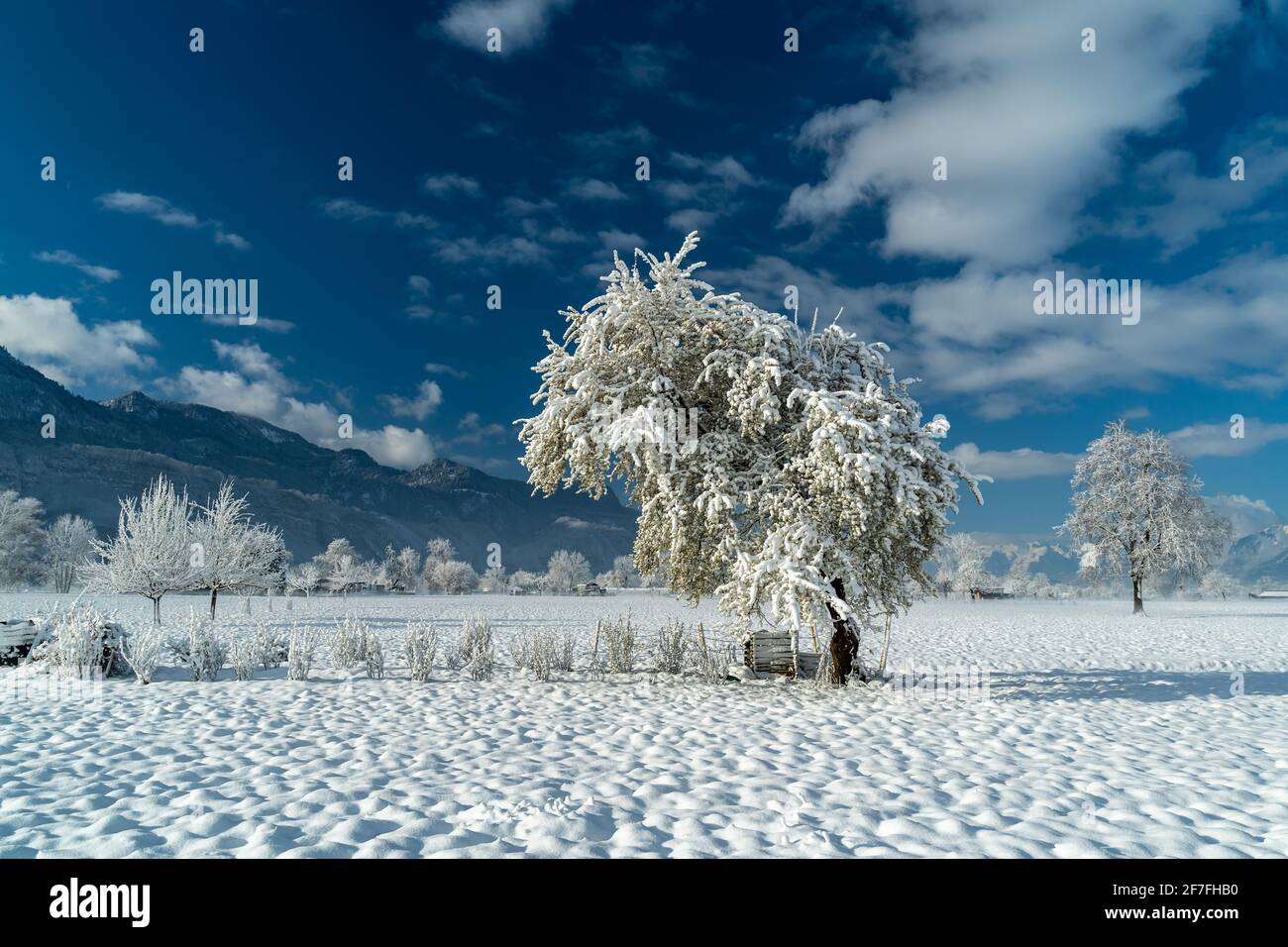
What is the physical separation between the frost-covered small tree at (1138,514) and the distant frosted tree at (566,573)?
76.7m

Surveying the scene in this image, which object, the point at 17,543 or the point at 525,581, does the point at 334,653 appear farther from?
the point at 525,581

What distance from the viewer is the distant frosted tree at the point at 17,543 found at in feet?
186

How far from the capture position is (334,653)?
15.1 m

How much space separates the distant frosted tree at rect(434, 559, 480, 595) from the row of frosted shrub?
7439cm

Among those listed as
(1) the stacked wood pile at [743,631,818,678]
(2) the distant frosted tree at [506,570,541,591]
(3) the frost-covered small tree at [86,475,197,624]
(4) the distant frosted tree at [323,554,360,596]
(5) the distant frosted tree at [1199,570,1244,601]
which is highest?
(3) the frost-covered small tree at [86,475,197,624]

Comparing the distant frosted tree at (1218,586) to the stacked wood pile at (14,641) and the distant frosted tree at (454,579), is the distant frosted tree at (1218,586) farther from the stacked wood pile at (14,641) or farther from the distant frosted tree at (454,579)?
the stacked wood pile at (14,641)

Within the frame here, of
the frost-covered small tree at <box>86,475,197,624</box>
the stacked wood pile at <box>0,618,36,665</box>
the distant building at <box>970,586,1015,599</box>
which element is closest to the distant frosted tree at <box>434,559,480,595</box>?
the distant building at <box>970,586,1015,599</box>

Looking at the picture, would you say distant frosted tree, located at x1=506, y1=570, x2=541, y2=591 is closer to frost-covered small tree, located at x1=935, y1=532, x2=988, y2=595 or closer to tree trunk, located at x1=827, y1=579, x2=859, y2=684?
frost-covered small tree, located at x1=935, y1=532, x2=988, y2=595

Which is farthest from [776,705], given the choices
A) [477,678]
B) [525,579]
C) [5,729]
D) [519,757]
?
[525,579]

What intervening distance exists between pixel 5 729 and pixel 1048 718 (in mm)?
14528

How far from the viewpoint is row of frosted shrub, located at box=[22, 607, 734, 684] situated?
13.4 m

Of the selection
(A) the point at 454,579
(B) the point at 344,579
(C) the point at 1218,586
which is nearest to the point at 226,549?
(B) the point at 344,579

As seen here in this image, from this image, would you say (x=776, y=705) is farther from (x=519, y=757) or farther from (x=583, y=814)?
(x=583, y=814)
